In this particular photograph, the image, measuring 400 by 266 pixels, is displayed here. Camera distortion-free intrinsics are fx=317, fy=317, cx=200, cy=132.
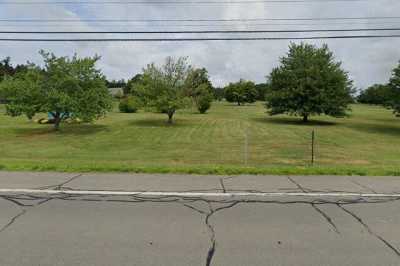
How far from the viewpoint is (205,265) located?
344 centimetres

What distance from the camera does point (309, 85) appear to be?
34875 mm

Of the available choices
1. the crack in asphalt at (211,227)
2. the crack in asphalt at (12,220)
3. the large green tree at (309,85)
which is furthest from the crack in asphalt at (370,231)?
the large green tree at (309,85)

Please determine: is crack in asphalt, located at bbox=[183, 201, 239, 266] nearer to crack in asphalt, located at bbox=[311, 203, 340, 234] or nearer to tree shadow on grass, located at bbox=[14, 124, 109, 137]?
crack in asphalt, located at bbox=[311, 203, 340, 234]

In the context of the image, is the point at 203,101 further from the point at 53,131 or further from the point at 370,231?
the point at 370,231

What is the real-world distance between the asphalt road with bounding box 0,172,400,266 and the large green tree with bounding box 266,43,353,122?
94.9 feet

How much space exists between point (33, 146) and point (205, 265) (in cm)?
1749

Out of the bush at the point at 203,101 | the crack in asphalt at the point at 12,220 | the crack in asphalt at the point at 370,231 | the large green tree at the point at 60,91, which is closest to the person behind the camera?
the crack in asphalt at the point at 370,231

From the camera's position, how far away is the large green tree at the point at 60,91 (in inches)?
952

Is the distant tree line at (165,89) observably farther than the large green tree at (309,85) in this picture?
No

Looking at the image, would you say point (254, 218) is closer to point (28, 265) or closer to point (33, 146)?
point (28, 265)

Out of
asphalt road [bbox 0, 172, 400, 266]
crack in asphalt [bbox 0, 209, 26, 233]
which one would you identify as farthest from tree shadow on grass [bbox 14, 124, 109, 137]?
crack in asphalt [bbox 0, 209, 26, 233]

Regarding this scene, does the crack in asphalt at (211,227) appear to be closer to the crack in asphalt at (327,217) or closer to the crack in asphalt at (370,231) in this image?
the crack in asphalt at (327,217)

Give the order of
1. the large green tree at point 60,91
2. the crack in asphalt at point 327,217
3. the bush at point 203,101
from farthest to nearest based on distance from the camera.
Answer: the bush at point 203,101 → the large green tree at point 60,91 → the crack in asphalt at point 327,217

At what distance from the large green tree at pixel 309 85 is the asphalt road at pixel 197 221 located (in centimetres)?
2893
